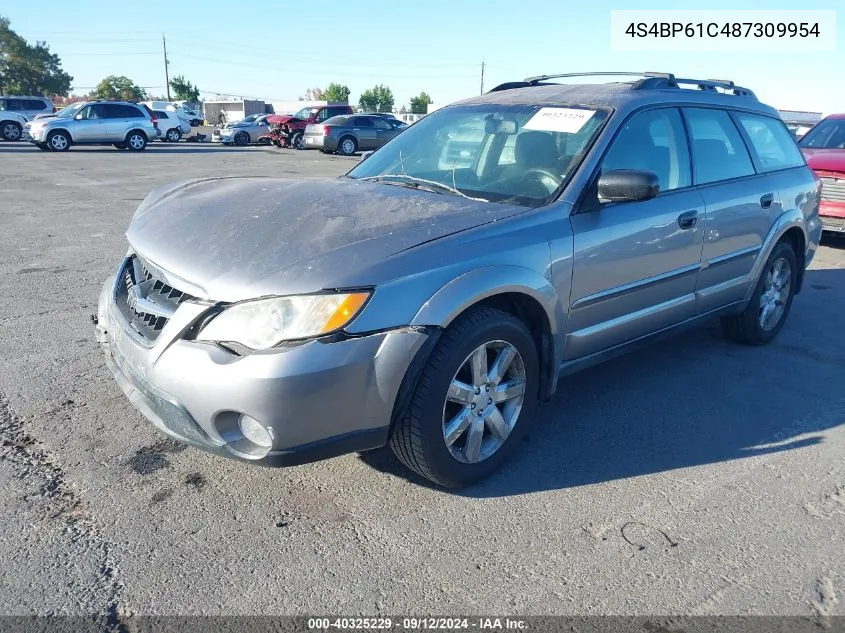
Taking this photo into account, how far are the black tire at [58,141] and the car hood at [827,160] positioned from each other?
22325mm

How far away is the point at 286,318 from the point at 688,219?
2.51 meters

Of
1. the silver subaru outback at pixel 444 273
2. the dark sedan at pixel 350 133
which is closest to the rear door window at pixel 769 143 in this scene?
the silver subaru outback at pixel 444 273

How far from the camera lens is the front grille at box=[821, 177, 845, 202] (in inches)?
329

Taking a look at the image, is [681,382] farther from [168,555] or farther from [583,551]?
[168,555]

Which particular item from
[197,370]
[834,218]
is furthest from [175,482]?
[834,218]

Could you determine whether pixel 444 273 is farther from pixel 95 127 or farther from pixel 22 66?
pixel 22 66

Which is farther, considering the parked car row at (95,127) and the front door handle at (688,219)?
the parked car row at (95,127)

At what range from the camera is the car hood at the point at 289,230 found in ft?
8.54

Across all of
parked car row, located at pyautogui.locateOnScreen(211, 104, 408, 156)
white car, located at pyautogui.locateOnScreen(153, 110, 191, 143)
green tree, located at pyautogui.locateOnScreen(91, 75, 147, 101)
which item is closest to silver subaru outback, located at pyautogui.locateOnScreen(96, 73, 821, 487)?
parked car row, located at pyautogui.locateOnScreen(211, 104, 408, 156)

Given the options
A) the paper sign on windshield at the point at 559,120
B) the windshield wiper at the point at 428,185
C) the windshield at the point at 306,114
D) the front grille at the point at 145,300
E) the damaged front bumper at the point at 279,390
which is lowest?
the damaged front bumper at the point at 279,390

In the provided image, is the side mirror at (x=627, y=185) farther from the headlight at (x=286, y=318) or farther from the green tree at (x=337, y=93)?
the green tree at (x=337, y=93)

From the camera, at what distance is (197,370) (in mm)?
2531

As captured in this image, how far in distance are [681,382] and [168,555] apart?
3.17 metres

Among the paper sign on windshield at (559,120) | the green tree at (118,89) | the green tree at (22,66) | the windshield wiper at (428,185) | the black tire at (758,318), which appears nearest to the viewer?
the windshield wiper at (428,185)
